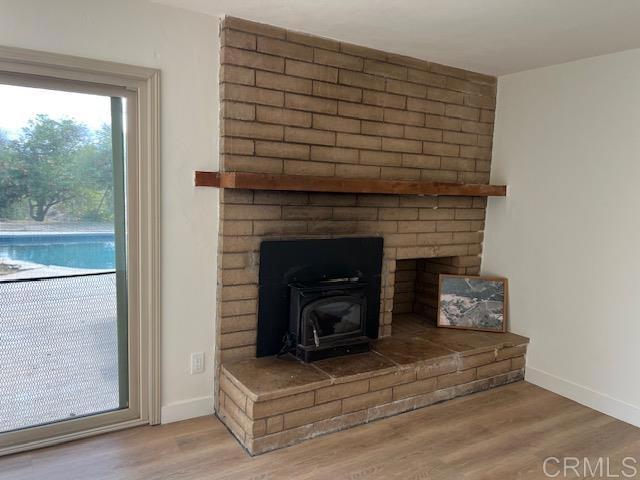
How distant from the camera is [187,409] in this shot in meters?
2.72

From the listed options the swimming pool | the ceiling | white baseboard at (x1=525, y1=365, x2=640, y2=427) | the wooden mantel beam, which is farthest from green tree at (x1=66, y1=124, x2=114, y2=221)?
white baseboard at (x1=525, y1=365, x2=640, y2=427)

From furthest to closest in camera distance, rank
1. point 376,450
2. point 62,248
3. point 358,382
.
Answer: point 358,382, point 376,450, point 62,248

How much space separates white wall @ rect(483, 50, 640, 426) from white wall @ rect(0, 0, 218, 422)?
224cm

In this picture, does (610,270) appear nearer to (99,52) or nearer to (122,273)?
(122,273)

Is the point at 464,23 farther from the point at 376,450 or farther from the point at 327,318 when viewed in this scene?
the point at 376,450

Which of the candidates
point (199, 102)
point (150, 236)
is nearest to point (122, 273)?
point (150, 236)

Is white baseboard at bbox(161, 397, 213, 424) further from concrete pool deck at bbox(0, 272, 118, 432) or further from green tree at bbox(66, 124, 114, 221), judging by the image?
green tree at bbox(66, 124, 114, 221)

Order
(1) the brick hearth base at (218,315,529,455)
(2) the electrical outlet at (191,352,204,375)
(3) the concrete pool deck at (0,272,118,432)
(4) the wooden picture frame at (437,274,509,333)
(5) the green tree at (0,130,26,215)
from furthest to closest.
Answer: (4) the wooden picture frame at (437,274,509,333), (2) the electrical outlet at (191,352,204,375), (1) the brick hearth base at (218,315,529,455), (3) the concrete pool deck at (0,272,118,432), (5) the green tree at (0,130,26,215)

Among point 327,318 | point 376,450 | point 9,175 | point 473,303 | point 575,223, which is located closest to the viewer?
point 9,175

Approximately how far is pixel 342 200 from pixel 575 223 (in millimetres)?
1566

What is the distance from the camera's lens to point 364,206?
123 inches

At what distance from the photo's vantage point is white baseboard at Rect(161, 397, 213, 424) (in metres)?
2.66

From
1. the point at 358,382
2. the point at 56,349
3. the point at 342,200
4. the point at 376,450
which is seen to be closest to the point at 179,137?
the point at 342,200

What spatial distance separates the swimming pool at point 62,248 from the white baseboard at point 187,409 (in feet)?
2.85
